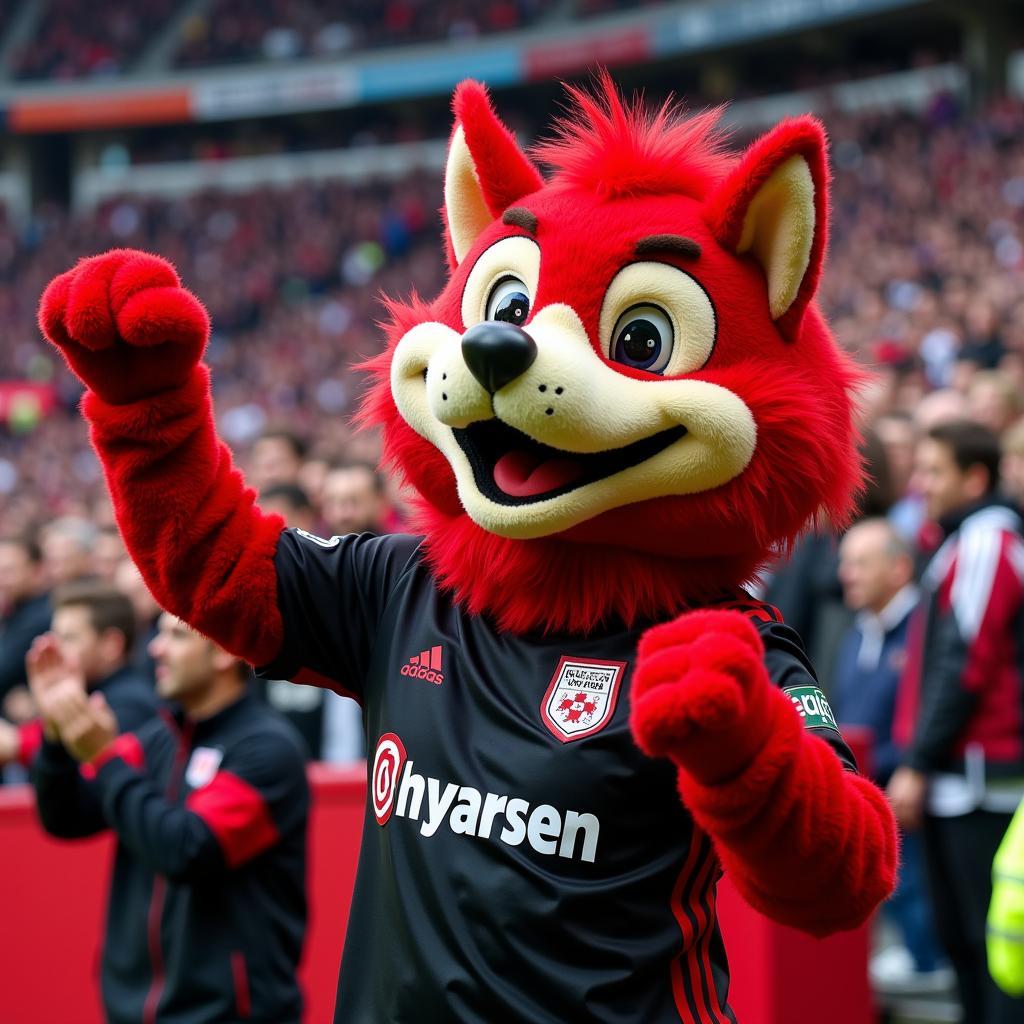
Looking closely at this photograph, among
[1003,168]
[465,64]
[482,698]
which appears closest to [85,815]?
[482,698]

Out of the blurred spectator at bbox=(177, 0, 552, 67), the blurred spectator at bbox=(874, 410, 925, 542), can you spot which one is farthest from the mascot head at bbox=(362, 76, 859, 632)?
the blurred spectator at bbox=(177, 0, 552, 67)

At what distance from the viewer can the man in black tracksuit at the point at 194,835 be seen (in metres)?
3.09

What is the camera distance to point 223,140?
29531 mm

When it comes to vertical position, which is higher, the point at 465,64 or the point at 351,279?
the point at 465,64

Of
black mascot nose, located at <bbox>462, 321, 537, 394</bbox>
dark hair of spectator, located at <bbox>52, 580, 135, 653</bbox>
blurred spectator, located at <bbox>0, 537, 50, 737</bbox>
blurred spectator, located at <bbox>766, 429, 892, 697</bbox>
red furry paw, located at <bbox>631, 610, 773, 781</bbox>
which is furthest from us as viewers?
blurred spectator, located at <bbox>0, 537, 50, 737</bbox>

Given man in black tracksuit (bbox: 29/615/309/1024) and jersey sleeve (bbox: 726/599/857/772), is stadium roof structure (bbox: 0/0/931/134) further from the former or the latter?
jersey sleeve (bbox: 726/599/857/772)

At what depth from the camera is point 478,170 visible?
209 cm

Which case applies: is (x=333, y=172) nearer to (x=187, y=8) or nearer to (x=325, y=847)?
(x=187, y=8)

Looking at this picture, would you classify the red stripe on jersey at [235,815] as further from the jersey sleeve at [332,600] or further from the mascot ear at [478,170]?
the mascot ear at [478,170]

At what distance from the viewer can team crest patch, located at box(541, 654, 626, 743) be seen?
189cm

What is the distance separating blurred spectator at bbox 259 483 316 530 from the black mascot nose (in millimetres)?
3045

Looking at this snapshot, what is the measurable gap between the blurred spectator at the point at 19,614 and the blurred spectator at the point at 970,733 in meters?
3.68

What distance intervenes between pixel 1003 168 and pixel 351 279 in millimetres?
11988

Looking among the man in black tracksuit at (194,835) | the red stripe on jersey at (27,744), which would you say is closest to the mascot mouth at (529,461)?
the man in black tracksuit at (194,835)
